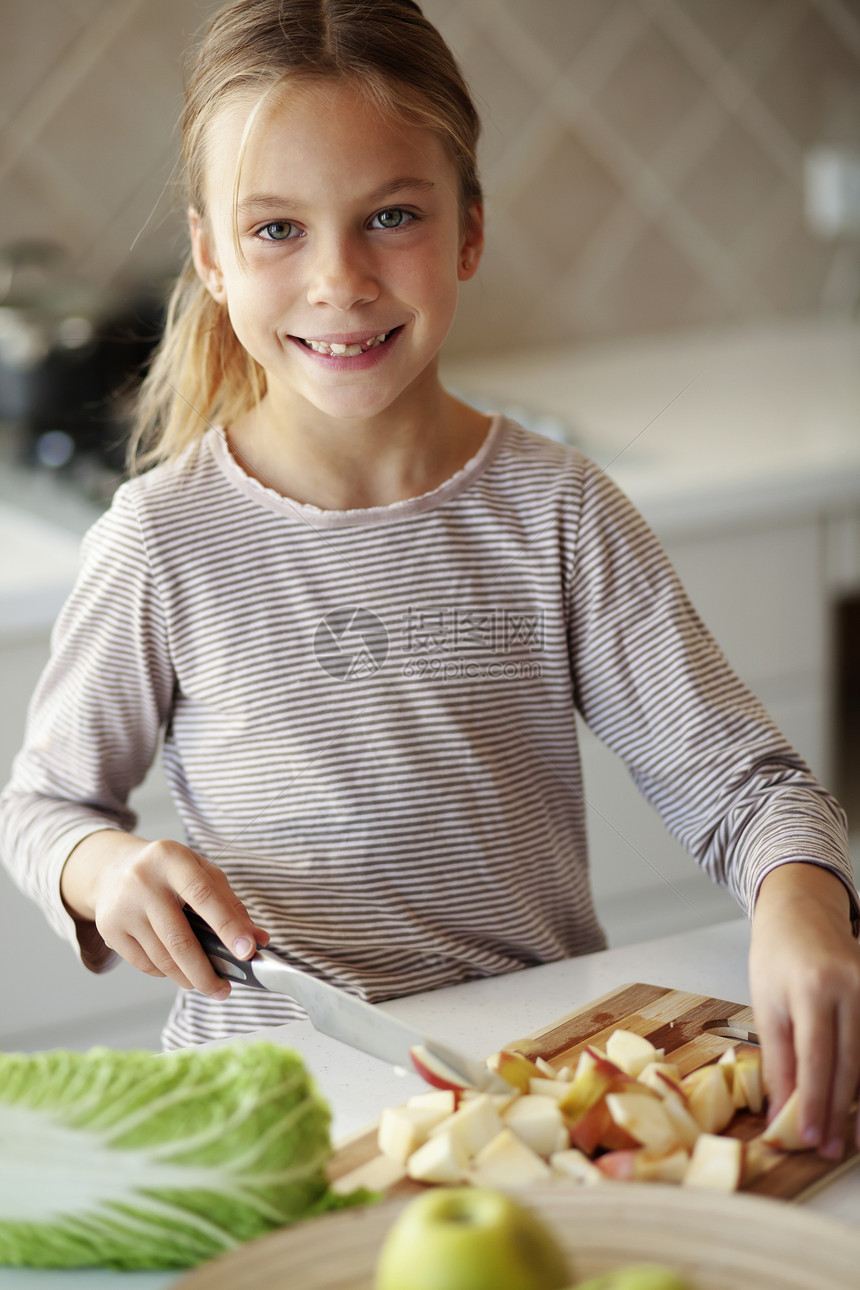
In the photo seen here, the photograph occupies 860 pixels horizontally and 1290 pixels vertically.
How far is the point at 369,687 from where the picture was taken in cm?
65

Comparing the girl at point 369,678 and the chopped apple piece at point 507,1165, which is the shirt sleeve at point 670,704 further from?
the chopped apple piece at point 507,1165

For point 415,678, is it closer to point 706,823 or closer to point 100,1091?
point 706,823

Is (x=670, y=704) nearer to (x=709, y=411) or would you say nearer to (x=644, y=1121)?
(x=644, y=1121)

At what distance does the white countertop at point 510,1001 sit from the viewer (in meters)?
0.50

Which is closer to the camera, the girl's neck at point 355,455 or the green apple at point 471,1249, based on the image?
the green apple at point 471,1249

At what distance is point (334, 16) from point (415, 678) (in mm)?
298

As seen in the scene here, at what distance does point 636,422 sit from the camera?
85cm

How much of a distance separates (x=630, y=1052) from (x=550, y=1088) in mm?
40

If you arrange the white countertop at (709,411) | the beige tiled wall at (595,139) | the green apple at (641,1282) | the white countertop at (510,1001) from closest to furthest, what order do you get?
the green apple at (641,1282), the white countertop at (510,1001), the white countertop at (709,411), the beige tiled wall at (595,139)

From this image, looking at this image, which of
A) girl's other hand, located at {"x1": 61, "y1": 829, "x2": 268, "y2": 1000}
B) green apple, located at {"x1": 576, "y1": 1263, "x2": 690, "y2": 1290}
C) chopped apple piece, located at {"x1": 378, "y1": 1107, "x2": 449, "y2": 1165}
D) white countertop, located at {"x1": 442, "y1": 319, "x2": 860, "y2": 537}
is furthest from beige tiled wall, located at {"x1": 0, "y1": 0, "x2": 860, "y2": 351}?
green apple, located at {"x1": 576, "y1": 1263, "x2": 690, "y2": 1290}

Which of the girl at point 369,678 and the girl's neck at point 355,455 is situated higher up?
the girl's neck at point 355,455

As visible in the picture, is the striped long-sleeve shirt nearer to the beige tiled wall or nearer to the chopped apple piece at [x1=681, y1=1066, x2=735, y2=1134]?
the chopped apple piece at [x1=681, y1=1066, x2=735, y2=1134]

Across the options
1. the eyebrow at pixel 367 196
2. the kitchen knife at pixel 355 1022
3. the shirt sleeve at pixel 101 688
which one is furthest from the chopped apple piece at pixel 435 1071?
the eyebrow at pixel 367 196

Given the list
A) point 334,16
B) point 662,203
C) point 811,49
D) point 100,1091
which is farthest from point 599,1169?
point 811,49
